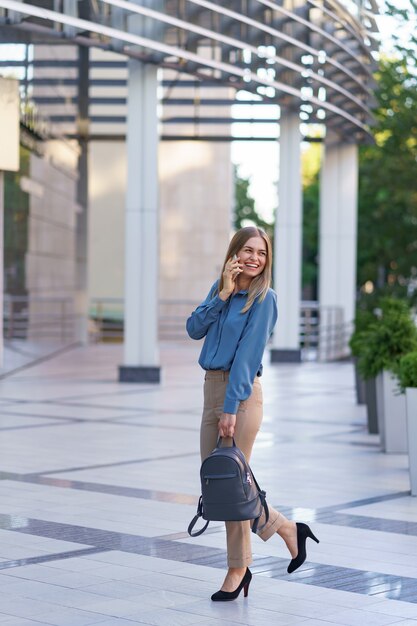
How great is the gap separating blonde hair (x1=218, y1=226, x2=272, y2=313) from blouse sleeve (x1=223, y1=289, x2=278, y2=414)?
0.12 ft

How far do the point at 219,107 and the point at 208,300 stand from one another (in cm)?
2747

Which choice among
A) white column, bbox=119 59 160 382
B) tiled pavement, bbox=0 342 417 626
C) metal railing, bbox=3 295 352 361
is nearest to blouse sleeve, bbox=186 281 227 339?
tiled pavement, bbox=0 342 417 626

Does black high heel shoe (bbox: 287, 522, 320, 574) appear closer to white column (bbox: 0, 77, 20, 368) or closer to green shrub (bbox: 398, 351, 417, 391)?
green shrub (bbox: 398, 351, 417, 391)

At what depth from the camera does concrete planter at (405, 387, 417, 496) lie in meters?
10.2

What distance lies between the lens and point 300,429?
15.4 metres

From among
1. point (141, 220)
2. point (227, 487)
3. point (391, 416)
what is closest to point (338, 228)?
point (141, 220)

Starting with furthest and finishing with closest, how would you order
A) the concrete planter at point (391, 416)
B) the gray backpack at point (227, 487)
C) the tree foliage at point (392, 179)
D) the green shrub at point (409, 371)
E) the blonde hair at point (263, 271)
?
the tree foliage at point (392, 179)
the concrete planter at point (391, 416)
the green shrub at point (409, 371)
the blonde hair at point (263, 271)
the gray backpack at point (227, 487)

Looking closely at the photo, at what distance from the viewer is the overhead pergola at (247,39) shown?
739 inches

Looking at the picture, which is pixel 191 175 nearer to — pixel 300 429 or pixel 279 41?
pixel 279 41

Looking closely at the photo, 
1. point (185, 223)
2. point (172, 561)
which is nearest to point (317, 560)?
point (172, 561)

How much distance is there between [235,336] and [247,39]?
16.5m

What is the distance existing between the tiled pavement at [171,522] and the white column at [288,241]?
9703 mm

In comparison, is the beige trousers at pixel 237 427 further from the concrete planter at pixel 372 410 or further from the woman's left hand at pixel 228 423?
the concrete planter at pixel 372 410

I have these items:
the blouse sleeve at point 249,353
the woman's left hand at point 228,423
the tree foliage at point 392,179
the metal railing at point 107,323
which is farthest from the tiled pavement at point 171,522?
the tree foliage at point 392,179
